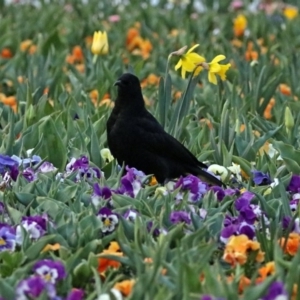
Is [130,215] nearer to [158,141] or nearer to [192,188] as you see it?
[192,188]

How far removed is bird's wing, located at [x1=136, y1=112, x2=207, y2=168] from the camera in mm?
4520

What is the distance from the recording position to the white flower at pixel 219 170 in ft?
14.1

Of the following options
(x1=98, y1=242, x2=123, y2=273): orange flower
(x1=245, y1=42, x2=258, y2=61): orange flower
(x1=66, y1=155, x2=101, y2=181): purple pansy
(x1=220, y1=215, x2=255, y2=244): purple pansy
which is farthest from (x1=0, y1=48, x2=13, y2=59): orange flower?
(x1=98, y1=242, x2=123, y2=273): orange flower

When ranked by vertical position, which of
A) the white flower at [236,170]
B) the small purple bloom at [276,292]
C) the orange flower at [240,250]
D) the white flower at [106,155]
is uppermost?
the small purple bloom at [276,292]

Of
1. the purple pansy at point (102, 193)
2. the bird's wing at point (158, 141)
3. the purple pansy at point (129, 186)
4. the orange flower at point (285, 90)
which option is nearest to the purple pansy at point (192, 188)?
the purple pansy at point (129, 186)

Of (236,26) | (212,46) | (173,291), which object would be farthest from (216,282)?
(236,26)

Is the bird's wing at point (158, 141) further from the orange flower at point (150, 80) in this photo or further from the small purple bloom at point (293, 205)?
the orange flower at point (150, 80)

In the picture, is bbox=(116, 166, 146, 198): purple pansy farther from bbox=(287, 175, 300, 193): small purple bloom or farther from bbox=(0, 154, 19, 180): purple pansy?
bbox=(287, 175, 300, 193): small purple bloom

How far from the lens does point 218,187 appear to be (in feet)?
12.7

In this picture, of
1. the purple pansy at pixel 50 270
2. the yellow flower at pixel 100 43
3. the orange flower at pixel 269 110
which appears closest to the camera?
the purple pansy at pixel 50 270

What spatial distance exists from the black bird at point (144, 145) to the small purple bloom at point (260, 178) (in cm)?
34

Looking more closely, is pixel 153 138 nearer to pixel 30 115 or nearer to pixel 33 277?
pixel 30 115

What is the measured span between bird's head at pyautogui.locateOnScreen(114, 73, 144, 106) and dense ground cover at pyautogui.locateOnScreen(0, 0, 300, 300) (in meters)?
0.13

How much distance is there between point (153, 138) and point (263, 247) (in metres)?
1.40
